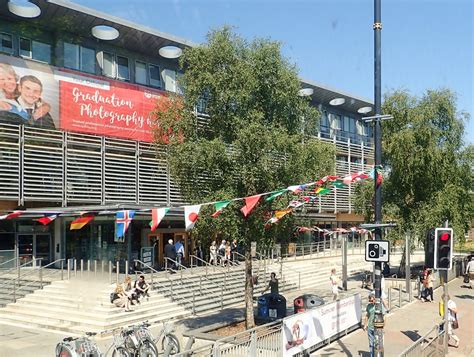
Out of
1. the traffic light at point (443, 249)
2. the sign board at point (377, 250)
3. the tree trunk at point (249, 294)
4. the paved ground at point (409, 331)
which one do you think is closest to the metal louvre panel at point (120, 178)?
the tree trunk at point (249, 294)

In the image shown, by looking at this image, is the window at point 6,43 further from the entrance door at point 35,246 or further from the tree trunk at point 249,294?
the tree trunk at point 249,294

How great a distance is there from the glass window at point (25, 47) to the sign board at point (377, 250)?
2131 cm

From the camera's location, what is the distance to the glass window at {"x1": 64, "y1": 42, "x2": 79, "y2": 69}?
90.7ft

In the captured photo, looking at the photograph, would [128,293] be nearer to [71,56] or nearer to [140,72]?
[71,56]

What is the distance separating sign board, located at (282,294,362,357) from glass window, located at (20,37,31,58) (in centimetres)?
1950

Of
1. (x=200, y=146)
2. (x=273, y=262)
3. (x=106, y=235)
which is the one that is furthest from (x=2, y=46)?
(x=273, y=262)

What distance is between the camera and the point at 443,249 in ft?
37.0

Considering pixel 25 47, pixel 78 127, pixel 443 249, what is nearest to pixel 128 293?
pixel 443 249

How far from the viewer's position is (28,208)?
84.6 ft

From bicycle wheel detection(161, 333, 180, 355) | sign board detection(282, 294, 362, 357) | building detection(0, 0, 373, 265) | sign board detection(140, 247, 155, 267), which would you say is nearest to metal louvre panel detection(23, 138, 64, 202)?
building detection(0, 0, 373, 265)

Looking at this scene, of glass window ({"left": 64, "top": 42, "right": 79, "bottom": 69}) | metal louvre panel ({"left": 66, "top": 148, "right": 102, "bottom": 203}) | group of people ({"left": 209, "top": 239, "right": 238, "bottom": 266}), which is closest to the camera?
metal louvre panel ({"left": 66, "top": 148, "right": 102, "bottom": 203})

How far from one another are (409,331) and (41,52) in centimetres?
2136

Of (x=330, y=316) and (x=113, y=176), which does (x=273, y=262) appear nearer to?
(x=113, y=176)

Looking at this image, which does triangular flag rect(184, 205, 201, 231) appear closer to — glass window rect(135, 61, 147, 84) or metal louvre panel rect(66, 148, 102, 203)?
metal louvre panel rect(66, 148, 102, 203)
